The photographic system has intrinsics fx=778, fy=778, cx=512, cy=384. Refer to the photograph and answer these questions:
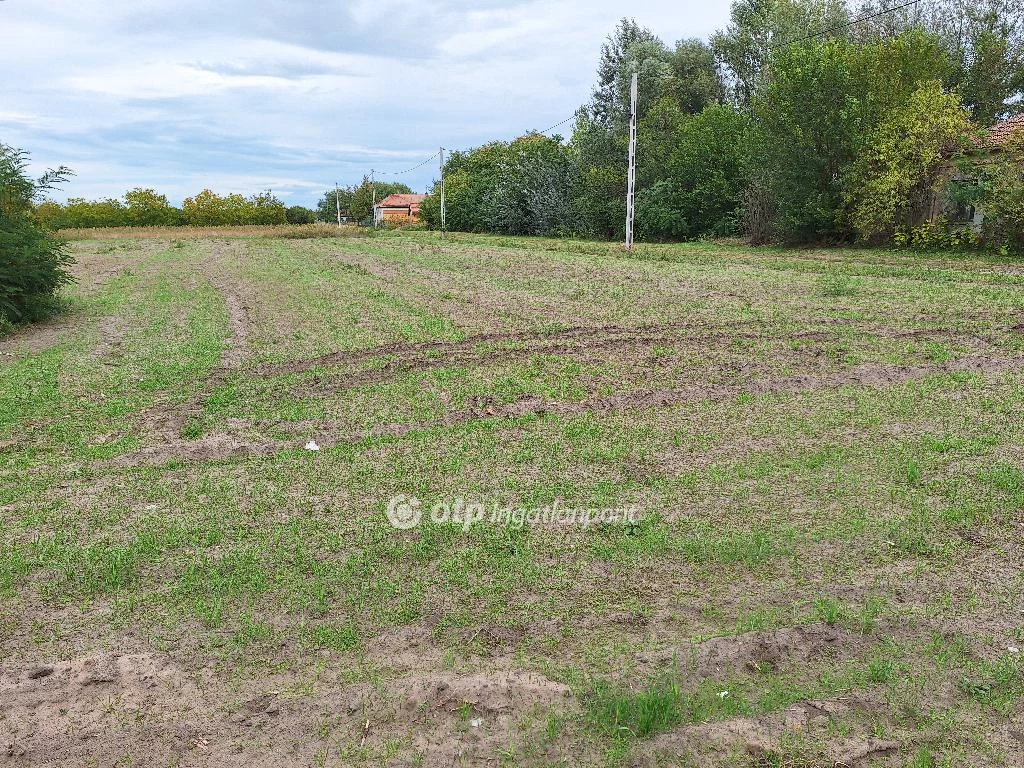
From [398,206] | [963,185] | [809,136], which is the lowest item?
[963,185]

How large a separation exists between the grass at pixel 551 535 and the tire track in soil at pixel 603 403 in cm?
4

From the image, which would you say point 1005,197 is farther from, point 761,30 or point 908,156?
point 761,30

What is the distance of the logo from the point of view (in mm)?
4684

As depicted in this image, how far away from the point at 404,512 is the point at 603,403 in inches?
112

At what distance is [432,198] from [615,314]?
4320 cm

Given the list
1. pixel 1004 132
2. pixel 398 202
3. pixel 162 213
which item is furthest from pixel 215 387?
pixel 398 202

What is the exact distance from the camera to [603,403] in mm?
7195

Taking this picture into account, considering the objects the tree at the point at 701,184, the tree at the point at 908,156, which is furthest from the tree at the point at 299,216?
the tree at the point at 908,156

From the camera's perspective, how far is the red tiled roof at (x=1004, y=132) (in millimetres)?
20125

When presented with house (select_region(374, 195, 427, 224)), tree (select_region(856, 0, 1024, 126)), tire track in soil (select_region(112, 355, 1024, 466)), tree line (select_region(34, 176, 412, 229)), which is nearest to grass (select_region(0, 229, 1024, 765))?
tire track in soil (select_region(112, 355, 1024, 466))

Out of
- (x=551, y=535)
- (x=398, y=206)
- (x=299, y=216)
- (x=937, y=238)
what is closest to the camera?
(x=551, y=535)

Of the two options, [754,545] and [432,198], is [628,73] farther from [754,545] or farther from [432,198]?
[754,545]

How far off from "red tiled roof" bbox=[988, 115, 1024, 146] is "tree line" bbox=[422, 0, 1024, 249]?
58cm

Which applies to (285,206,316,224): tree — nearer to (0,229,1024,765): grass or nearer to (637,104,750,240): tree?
(637,104,750,240): tree
